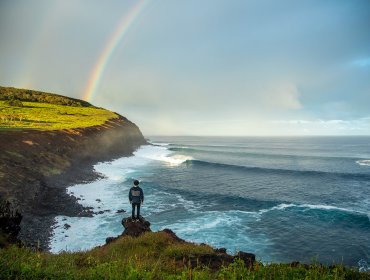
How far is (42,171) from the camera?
35.6 metres

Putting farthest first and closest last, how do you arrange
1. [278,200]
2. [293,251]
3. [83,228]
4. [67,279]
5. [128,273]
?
[278,200] → [83,228] → [293,251] → [128,273] → [67,279]

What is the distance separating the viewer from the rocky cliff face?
2412 centimetres

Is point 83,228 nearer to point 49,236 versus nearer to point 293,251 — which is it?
point 49,236

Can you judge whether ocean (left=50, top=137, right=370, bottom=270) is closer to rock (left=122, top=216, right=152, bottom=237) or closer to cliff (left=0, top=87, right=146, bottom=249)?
cliff (left=0, top=87, right=146, bottom=249)

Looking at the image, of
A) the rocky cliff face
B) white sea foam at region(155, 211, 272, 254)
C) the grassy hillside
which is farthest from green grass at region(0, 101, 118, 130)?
white sea foam at region(155, 211, 272, 254)

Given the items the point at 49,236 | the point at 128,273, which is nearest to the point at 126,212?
the point at 49,236

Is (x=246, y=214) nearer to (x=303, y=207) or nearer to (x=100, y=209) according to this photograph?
(x=303, y=207)

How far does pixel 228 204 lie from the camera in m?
33.5

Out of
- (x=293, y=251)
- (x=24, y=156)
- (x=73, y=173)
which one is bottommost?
(x=293, y=251)

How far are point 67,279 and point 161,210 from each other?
77.1 ft

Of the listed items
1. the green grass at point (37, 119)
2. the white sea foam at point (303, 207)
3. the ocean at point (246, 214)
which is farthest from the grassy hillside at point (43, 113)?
the white sea foam at point (303, 207)

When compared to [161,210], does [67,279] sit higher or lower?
higher

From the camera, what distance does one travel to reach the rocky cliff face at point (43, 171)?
79.2 ft

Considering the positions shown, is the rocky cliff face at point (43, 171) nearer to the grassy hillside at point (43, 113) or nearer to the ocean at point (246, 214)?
the ocean at point (246, 214)
